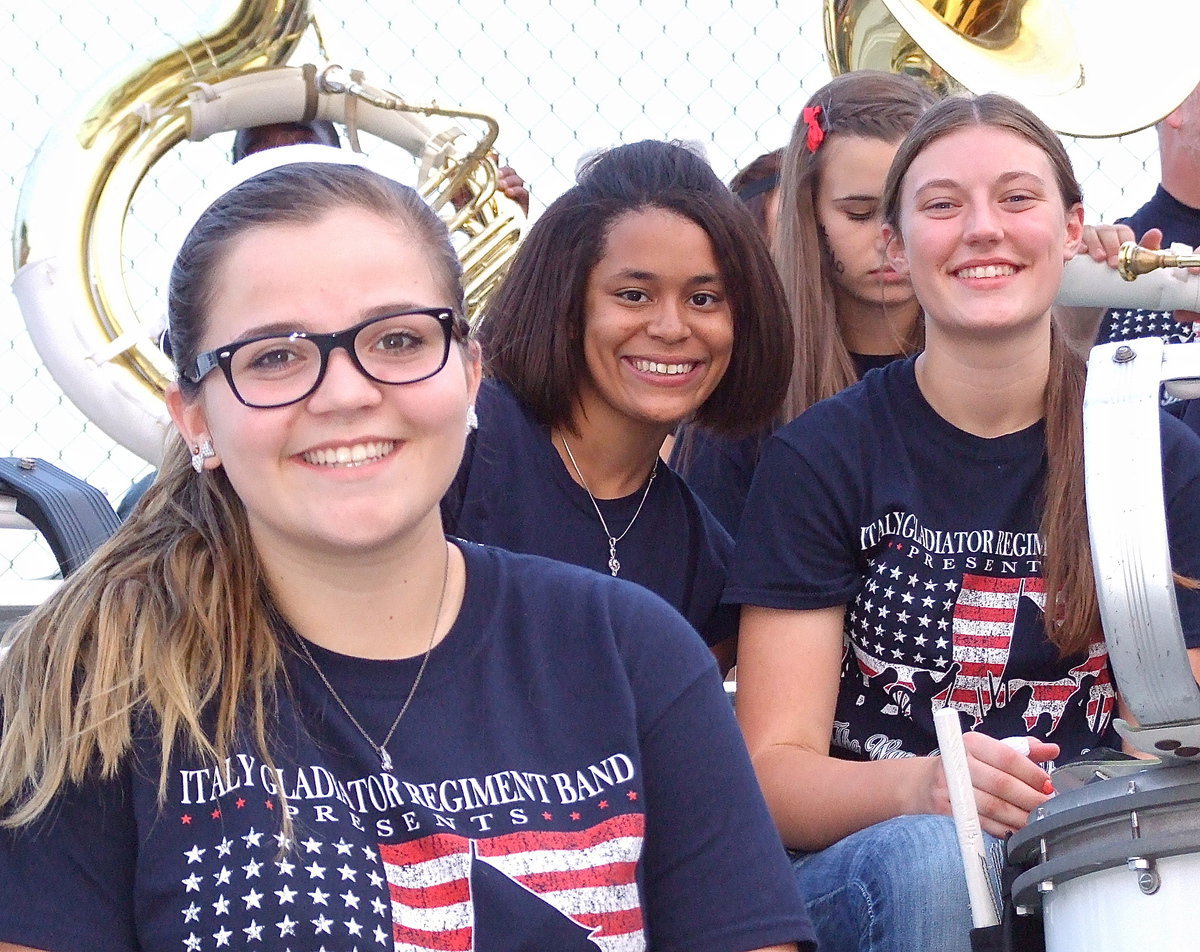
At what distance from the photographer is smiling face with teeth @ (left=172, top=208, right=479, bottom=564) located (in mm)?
1161

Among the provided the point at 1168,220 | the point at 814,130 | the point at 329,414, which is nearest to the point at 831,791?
the point at 329,414

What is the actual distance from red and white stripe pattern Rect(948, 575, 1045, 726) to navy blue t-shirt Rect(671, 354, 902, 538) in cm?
48

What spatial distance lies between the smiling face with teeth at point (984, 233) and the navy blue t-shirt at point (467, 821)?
25.8 inches

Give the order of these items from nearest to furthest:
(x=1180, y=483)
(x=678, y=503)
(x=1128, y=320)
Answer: (x=1180, y=483)
(x=678, y=503)
(x=1128, y=320)

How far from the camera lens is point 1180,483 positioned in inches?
65.4

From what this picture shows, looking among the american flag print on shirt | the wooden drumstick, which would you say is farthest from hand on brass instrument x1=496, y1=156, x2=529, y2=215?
the wooden drumstick

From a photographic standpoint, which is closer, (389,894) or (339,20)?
(389,894)

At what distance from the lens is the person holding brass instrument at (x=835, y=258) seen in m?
2.13

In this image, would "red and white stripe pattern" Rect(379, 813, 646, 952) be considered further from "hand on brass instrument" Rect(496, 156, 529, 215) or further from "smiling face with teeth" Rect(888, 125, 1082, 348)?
"hand on brass instrument" Rect(496, 156, 529, 215)

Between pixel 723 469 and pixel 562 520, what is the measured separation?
355 millimetres

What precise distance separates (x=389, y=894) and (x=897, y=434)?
0.85 metres

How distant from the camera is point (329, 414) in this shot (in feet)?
3.82

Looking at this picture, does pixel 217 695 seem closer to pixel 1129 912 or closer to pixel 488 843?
pixel 488 843

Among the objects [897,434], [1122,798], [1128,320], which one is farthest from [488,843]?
[1128,320]
